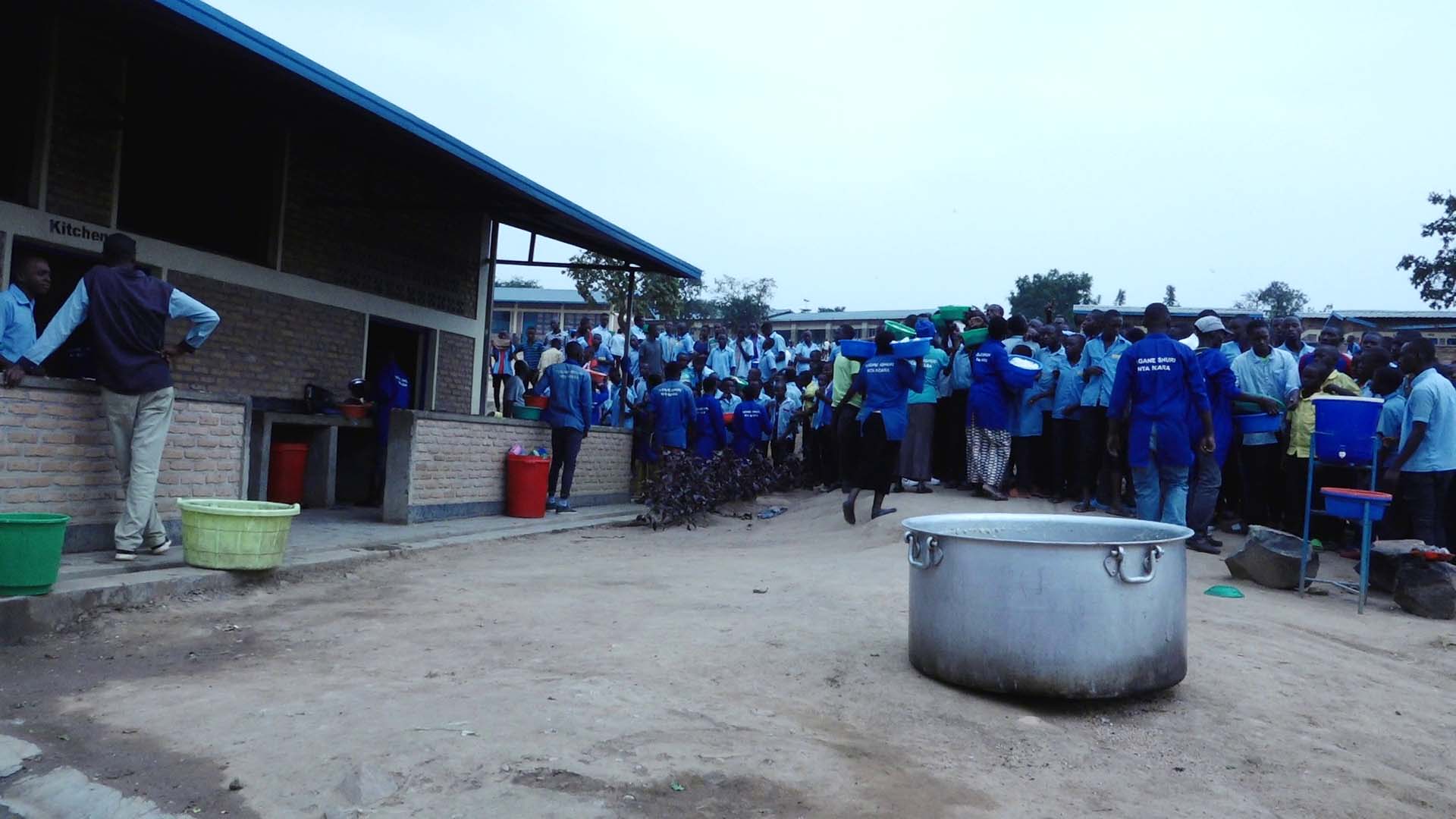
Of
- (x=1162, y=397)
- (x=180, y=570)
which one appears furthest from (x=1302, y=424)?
(x=180, y=570)

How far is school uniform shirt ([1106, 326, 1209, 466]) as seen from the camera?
7867 millimetres

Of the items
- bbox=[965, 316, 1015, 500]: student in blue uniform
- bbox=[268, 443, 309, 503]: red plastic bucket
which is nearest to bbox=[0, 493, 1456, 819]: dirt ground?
bbox=[965, 316, 1015, 500]: student in blue uniform

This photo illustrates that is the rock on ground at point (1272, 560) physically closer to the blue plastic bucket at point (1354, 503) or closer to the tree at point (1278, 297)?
the blue plastic bucket at point (1354, 503)

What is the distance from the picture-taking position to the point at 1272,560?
754 centimetres

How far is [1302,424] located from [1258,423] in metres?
0.35

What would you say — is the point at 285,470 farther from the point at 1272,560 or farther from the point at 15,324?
the point at 1272,560

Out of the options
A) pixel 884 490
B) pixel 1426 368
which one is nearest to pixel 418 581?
pixel 884 490

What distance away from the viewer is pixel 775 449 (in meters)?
16.7

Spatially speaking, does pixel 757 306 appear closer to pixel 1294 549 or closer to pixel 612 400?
pixel 612 400

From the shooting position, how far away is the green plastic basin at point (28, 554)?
16.6ft

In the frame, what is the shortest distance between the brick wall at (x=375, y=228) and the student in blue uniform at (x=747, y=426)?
4142mm

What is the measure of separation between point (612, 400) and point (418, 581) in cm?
1028

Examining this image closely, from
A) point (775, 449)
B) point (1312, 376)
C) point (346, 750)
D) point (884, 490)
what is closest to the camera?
point (346, 750)

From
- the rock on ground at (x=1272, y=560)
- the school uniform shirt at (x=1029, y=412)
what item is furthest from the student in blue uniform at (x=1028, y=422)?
the rock on ground at (x=1272, y=560)
